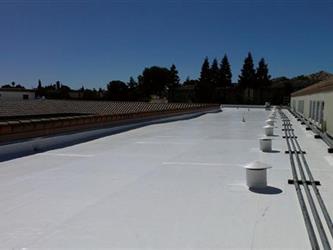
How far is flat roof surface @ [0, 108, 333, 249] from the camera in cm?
355

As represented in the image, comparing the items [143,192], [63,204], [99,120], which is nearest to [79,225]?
[63,204]

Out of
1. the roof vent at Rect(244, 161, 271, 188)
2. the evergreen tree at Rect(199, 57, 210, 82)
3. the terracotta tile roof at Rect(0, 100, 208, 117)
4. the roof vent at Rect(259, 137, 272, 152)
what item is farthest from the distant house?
the evergreen tree at Rect(199, 57, 210, 82)

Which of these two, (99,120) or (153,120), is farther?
(153,120)

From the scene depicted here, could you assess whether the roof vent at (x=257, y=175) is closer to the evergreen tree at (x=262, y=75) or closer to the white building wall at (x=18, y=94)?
the white building wall at (x=18, y=94)

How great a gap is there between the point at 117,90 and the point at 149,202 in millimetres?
73329

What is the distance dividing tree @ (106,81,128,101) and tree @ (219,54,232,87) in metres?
19.9

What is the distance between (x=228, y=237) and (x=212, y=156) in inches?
190

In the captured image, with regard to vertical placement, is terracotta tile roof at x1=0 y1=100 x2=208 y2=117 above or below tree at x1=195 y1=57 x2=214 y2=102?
below

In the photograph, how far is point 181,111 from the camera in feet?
88.2

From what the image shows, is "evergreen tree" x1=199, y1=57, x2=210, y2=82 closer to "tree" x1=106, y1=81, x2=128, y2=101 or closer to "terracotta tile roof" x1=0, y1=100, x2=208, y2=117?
"tree" x1=106, y1=81, x2=128, y2=101

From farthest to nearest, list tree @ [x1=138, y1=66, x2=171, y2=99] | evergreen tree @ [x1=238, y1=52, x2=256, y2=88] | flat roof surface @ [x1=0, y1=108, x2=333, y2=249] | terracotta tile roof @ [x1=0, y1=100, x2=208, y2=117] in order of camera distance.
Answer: tree @ [x1=138, y1=66, x2=171, y2=99]
evergreen tree @ [x1=238, y1=52, x2=256, y2=88]
terracotta tile roof @ [x1=0, y1=100, x2=208, y2=117]
flat roof surface @ [x1=0, y1=108, x2=333, y2=249]

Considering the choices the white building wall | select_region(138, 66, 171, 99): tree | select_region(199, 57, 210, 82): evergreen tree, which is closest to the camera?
the white building wall

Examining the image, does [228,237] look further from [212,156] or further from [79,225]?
[212,156]

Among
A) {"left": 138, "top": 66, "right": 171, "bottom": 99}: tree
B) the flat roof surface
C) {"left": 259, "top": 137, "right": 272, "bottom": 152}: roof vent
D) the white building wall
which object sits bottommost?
the flat roof surface
